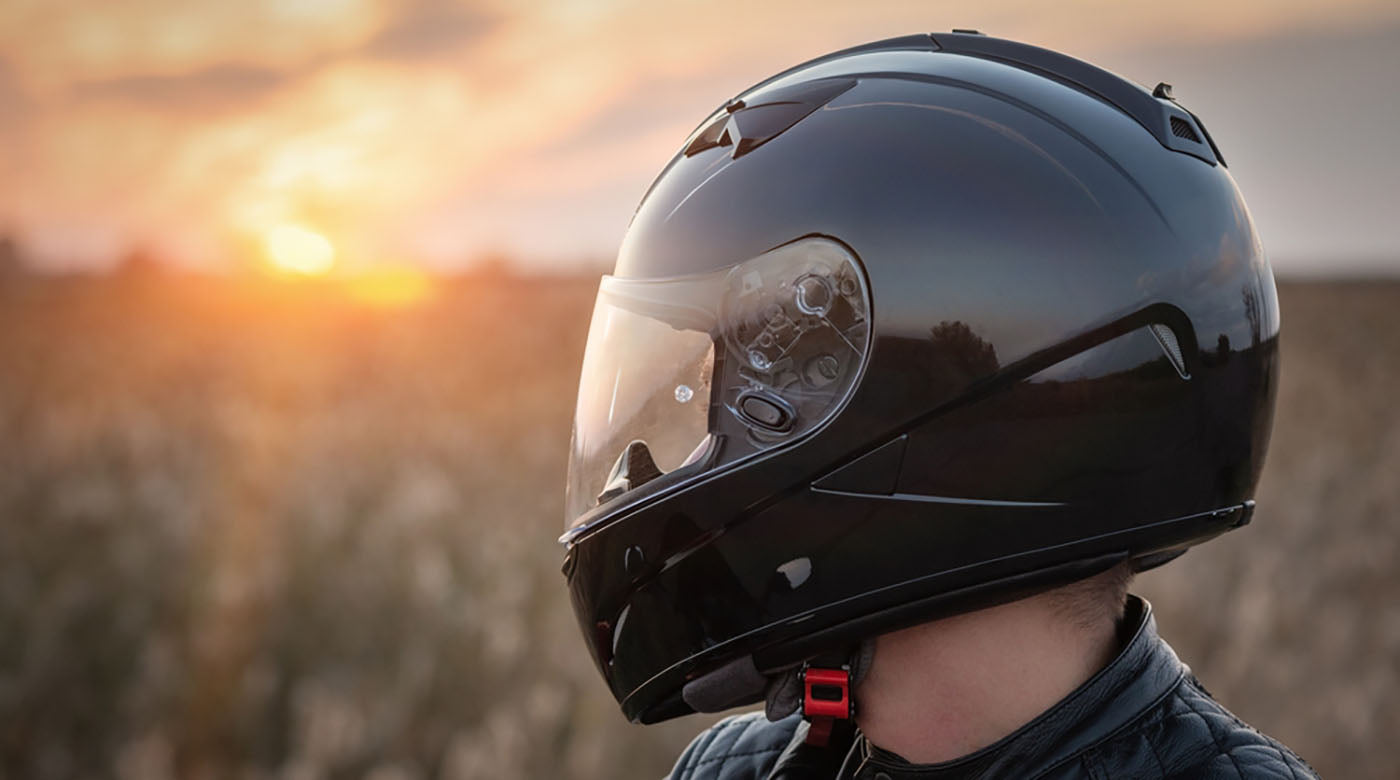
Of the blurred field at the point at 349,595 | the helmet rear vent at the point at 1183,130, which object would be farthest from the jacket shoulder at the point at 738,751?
the blurred field at the point at 349,595

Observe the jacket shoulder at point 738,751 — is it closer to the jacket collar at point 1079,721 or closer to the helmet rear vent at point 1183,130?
the jacket collar at point 1079,721

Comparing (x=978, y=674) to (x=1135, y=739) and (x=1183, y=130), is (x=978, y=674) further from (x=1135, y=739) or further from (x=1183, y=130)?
(x=1183, y=130)

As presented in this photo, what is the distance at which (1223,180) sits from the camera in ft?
6.07

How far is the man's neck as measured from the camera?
167 centimetres

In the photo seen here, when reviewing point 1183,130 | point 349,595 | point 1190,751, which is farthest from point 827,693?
point 349,595

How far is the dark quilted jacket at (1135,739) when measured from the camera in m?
1.56

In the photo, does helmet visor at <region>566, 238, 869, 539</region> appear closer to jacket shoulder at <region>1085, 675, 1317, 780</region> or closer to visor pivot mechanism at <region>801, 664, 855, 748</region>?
visor pivot mechanism at <region>801, 664, 855, 748</region>

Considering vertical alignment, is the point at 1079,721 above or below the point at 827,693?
below

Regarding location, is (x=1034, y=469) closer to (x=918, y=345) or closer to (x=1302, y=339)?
(x=918, y=345)

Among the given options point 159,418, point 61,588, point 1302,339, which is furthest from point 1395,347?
point 61,588

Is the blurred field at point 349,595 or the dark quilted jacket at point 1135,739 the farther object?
the blurred field at point 349,595

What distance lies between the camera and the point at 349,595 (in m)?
6.83

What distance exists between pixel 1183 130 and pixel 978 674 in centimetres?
96

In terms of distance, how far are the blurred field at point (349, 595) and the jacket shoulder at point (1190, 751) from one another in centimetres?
416
